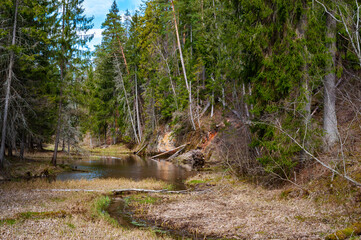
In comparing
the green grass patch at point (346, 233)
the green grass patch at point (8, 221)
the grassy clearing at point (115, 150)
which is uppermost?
the grassy clearing at point (115, 150)

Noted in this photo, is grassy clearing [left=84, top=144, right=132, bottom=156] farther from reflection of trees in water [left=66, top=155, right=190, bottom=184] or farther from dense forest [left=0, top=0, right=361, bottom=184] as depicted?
reflection of trees in water [left=66, top=155, right=190, bottom=184]

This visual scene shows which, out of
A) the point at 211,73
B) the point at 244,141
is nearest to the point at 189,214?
the point at 244,141

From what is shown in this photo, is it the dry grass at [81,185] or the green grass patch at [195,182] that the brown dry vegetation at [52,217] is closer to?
the dry grass at [81,185]

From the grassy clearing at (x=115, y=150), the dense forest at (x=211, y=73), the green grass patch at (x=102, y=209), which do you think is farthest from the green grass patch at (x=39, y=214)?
the grassy clearing at (x=115, y=150)

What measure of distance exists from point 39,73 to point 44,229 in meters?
15.3

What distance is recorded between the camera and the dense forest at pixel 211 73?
10023 mm

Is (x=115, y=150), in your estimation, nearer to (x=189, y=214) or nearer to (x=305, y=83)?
(x=189, y=214)

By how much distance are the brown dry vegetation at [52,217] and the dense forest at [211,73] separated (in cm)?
493

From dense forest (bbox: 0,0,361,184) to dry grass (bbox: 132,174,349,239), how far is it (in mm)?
1174

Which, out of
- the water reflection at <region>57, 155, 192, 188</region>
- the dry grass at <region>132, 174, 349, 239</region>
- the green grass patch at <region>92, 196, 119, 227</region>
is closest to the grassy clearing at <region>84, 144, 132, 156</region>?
the water reflection at <region>57, 155, 192, 188</region>

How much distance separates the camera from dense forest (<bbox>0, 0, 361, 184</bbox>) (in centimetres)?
1002

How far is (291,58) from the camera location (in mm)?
10078

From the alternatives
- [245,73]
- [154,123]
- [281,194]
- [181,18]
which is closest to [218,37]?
[181,18]

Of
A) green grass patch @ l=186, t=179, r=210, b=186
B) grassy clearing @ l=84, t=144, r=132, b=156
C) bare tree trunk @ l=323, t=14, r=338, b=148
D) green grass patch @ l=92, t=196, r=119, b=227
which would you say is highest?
bare tree trunk @ l=323, t=14, r=338, b=148
